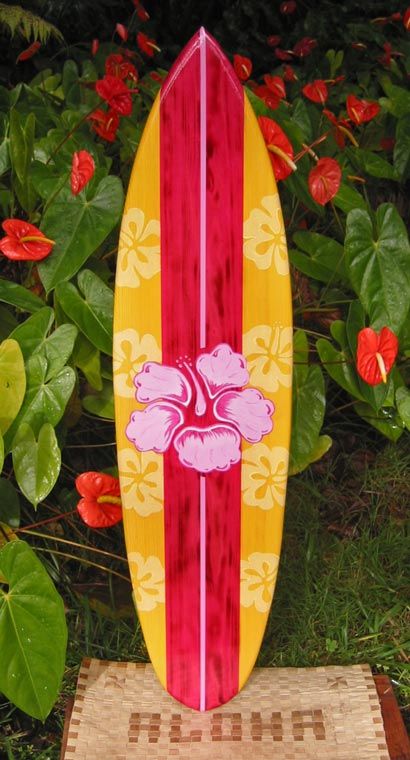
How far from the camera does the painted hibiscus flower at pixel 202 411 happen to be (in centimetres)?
134

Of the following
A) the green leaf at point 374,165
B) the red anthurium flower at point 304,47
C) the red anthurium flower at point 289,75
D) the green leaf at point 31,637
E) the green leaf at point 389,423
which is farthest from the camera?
the red anthurium flower at point 304,47

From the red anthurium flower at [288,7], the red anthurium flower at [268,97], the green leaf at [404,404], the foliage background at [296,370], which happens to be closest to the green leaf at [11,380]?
the foliage background at [296,370]

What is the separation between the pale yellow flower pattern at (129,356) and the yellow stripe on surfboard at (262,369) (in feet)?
0.47

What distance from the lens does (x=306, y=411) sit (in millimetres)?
1475

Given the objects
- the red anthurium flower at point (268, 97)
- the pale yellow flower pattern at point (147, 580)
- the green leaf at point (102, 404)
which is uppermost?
the red anthurium flower at point (268, 97)

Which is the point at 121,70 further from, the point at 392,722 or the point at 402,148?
the point at 392,722

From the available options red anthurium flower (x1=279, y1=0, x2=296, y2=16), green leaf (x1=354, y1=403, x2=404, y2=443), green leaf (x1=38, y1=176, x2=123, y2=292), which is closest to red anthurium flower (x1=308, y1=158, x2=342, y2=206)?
green leaf (x1=38, y1=176, x2=123, y2=292)

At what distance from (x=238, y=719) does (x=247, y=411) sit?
0.50 m

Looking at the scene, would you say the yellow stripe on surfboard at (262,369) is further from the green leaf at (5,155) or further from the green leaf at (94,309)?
the green leaf at (5,155)

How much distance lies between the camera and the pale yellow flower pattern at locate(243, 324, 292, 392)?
1339 millimetres

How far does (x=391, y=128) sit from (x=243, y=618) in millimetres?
1176

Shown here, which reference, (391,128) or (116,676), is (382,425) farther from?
(391,128)

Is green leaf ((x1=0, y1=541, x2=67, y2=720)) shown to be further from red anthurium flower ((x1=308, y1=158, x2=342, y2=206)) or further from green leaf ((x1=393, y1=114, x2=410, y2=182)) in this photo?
green leaf ((x1=393, y1=114, x2=410, y2=182))

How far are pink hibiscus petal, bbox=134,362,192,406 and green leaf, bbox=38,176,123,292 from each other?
0.19 m
